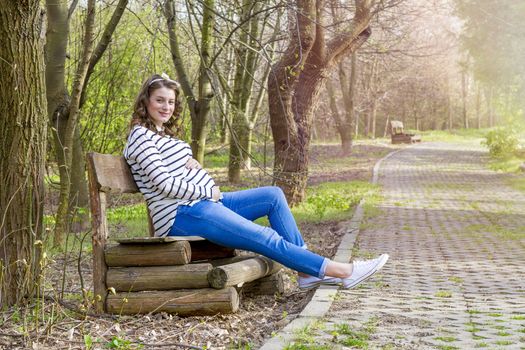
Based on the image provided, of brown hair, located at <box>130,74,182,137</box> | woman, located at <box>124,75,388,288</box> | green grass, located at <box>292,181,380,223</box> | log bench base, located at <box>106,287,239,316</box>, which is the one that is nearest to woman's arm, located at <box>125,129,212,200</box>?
woman, located at <box>124,75,388,288</box>

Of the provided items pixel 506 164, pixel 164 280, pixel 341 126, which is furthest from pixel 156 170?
pixel 341 126

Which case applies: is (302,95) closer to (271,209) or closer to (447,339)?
(271,209)

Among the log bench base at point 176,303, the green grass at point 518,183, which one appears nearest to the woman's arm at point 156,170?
the log bench base at point 176,303

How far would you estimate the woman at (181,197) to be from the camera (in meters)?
5.53

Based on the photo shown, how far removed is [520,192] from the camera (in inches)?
712

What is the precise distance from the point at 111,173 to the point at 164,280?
2.71ft

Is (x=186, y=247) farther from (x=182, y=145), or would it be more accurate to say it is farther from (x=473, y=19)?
(x=473, y=19)

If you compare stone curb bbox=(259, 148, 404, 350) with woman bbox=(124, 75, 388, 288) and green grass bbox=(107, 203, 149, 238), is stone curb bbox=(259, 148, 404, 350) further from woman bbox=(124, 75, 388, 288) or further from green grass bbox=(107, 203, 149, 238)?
green grass bbox=(107, 203, 149, 238)

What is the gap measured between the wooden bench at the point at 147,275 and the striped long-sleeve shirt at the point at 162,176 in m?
0.28

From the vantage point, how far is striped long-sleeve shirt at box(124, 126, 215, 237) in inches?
215

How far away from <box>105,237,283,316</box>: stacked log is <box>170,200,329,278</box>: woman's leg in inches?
11.1

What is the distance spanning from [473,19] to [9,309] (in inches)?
1203

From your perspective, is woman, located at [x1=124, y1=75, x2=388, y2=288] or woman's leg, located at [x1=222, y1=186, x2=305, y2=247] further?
woman's leg, located at [x1=222, y1=186, x2=305, y2=247]

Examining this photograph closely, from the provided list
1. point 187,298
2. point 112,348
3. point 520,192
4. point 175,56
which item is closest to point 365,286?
point 187,298
